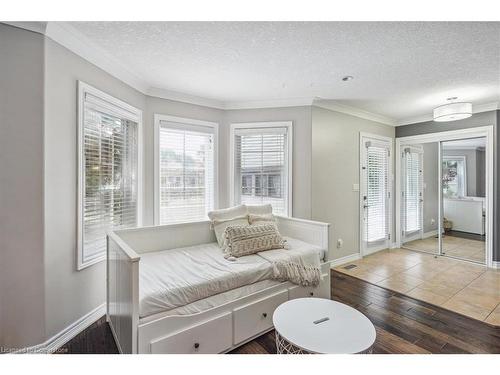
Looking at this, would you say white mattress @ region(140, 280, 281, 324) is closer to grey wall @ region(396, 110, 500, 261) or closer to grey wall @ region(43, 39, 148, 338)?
grey wall @ region(43, 39, 148, 338)

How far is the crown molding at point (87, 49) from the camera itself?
5.61ft

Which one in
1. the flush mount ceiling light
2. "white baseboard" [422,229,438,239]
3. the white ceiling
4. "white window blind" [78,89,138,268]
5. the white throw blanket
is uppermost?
the flush mount ceiling light

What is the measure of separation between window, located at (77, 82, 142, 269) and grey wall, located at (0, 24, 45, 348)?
0.31 meters

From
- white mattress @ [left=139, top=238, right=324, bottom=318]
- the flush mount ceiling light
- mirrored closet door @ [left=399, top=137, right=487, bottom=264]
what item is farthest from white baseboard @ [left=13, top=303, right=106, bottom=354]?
mirrored closet door @ [left=399, top=137, right=487, bottom=264]

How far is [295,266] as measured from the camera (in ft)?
6.90

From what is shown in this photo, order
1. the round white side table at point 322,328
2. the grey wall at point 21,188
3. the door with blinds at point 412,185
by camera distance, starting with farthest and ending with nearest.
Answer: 1. the door with blinds at point 412,185
2. the grey wall at point 21,188
3. the round white side table at point 322,328

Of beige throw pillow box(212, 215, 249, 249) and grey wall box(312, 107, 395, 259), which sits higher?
grey wall box(312, 107, 395, 259)

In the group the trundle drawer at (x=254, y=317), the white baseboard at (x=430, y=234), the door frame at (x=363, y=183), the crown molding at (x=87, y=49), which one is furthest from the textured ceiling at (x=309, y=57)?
the white baseboard at (x=430, y=234)

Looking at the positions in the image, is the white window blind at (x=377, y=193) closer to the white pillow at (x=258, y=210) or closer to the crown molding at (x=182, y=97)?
the white pillow at (x=258, y=210)

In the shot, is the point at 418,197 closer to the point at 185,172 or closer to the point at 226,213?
the point at 226,213

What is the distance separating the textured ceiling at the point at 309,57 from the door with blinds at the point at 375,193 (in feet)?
3.37

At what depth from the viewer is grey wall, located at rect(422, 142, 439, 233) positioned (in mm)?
4066
